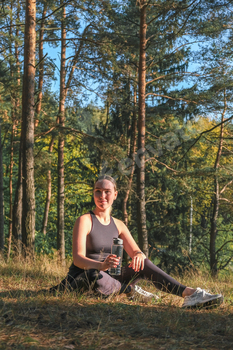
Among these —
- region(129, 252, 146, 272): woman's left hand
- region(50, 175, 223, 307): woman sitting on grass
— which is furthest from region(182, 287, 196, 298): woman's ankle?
region(129, 252, 146, 272): woman's left hand

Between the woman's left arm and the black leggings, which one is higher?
the woman's left arm

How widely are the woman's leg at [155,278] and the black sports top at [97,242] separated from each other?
41cm

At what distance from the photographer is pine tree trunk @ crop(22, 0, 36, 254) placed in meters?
8.41

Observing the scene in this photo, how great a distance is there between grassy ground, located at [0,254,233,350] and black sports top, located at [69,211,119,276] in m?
0.38

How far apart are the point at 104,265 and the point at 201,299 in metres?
1.02

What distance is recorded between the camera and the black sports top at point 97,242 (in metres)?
3.92

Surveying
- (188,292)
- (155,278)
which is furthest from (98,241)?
(188,292)

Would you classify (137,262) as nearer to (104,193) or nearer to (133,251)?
(133,251)

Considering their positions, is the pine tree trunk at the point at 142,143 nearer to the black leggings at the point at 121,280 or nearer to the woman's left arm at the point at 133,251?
the woman's left arm at the point at 133,251

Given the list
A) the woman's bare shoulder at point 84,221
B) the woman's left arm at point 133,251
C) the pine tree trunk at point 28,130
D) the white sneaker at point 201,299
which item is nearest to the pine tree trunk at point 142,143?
the pine tree trunk at point 28,130

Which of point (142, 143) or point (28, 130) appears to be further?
point (142, 143)

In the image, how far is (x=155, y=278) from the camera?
4004 millimetres

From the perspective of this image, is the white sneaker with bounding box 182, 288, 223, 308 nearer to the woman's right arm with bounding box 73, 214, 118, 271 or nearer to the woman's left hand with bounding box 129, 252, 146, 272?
the woman's left hand with bounding box 129, 252, 146, 272

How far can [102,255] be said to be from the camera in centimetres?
393
